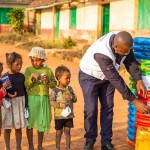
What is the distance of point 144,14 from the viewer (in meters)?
15.0

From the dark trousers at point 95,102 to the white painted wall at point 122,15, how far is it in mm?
10542

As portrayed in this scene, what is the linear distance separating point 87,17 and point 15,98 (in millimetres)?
15608

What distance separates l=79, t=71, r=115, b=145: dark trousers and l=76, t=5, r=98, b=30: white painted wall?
14.1 m

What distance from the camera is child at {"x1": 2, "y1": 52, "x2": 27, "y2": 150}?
5125 millimetres

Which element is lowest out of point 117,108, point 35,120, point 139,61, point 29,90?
point 117,108

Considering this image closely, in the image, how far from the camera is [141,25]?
15.1 m

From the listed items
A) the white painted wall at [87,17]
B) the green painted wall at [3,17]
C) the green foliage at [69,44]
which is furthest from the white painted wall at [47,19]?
the green foliage at [69,44]

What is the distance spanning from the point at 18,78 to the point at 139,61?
1627mm

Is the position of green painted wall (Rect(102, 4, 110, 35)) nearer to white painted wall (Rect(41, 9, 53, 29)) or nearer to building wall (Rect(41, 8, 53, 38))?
building wall (Rect(41, 8, 53, 38))

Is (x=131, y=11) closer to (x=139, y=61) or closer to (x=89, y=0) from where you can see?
(x=89, y=0)

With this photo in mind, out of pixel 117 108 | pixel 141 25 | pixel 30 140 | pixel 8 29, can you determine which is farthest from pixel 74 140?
pixel 8 29

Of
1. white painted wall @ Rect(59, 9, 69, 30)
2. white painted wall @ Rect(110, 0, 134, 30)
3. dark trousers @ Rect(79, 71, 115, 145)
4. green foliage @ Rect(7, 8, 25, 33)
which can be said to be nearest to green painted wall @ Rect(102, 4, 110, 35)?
white painted wall @ Rect(110, 0, 134, 30)

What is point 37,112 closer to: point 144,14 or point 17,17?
point 144,14

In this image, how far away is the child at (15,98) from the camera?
512cm
